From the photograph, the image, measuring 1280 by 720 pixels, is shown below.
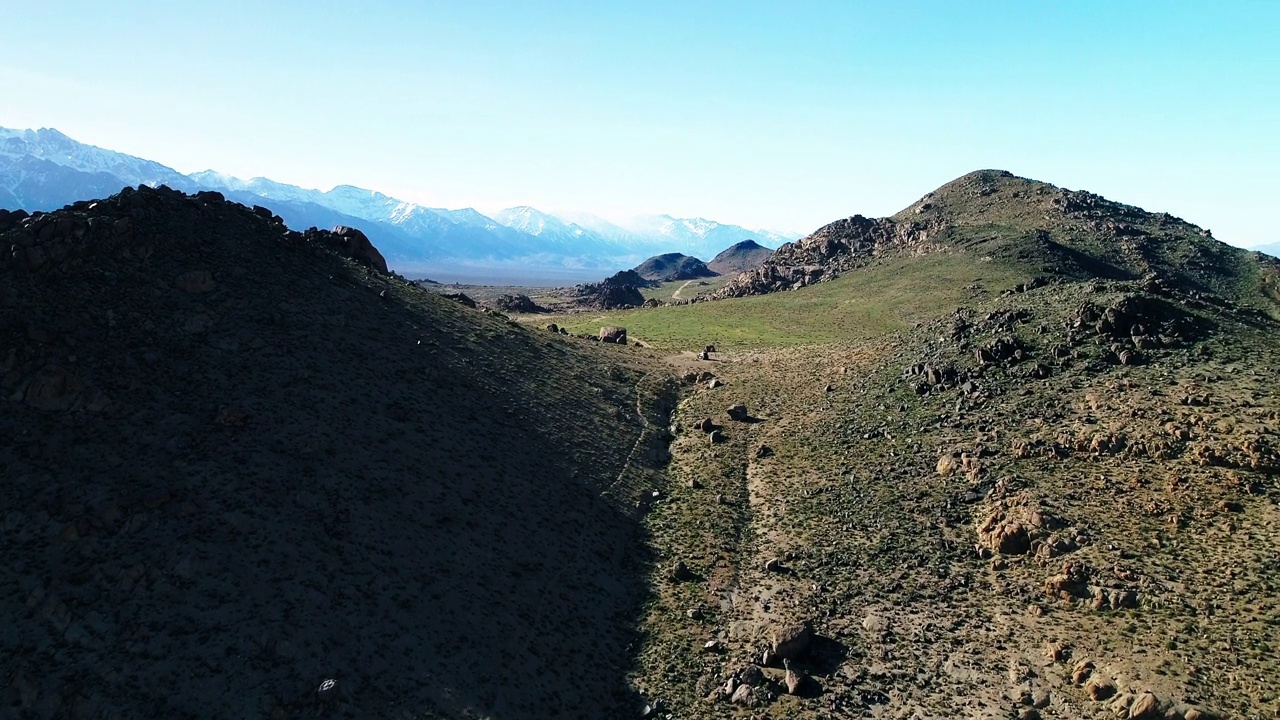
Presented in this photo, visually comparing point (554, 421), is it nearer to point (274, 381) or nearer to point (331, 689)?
point (274, 381)

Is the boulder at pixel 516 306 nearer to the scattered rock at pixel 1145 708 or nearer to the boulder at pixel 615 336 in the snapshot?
the boulder at pixel 615 336

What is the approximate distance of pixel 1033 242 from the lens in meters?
86.6

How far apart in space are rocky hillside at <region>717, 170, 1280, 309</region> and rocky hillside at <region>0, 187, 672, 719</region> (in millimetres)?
65387

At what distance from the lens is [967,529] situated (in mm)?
29391

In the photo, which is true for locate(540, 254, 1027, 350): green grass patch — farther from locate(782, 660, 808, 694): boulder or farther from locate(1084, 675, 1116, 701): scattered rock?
locate(1084, 675, 1116, 701): scattered rock

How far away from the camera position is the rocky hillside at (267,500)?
19.2 meters

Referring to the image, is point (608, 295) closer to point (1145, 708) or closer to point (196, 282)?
point (196, 282)

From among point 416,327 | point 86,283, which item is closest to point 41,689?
point 86,283

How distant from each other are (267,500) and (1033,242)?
287 feet

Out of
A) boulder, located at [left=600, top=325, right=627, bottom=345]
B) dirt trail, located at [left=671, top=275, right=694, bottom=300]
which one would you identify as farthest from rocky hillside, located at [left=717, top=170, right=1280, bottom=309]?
boulder, located at [left=600, top=325, right=627, bottom=345]

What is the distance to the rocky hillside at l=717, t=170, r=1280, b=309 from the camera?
84562 millimetres

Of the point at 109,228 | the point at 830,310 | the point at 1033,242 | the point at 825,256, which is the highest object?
the point at 1033,242

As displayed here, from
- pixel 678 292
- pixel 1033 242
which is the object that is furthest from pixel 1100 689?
pixel 678 292

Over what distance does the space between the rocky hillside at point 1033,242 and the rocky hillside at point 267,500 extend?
65387mm
